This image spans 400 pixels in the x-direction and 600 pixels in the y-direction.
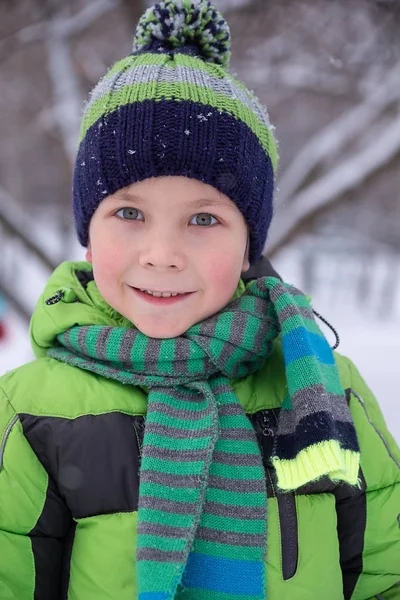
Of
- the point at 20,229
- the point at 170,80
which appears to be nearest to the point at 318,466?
the point at 170,80

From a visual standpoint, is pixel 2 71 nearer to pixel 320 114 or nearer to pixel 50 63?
pixel 50 63

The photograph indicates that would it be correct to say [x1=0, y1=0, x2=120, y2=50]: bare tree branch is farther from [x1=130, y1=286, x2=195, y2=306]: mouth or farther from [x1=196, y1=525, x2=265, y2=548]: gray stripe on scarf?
[x1=196, y1=525, x2=265, y2=548]: gray stripe on scarf

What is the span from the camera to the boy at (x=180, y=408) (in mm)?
1049

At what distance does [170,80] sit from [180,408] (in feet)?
2.48

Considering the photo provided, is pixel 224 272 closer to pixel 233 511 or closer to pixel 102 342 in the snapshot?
pixel 102 342

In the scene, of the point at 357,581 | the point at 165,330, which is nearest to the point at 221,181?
the point at 165,330

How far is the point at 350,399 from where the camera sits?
1382mm

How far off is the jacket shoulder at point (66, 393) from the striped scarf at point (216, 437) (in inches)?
1.4

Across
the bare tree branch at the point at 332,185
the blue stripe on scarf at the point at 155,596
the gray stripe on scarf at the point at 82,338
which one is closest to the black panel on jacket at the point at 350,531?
the blue stripe on scarf at the point at 155,596

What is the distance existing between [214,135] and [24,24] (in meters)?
2.35

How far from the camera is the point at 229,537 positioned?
3.51ft

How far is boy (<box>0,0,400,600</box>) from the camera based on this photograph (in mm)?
1049

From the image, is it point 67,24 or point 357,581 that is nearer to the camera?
point 357,581

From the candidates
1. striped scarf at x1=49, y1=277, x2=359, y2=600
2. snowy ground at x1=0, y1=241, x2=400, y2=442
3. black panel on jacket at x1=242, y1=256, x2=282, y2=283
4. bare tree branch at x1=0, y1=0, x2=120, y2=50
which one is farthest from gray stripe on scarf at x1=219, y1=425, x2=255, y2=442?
bare tree branch at x1=0, y1=0, x2=120, y2=50
